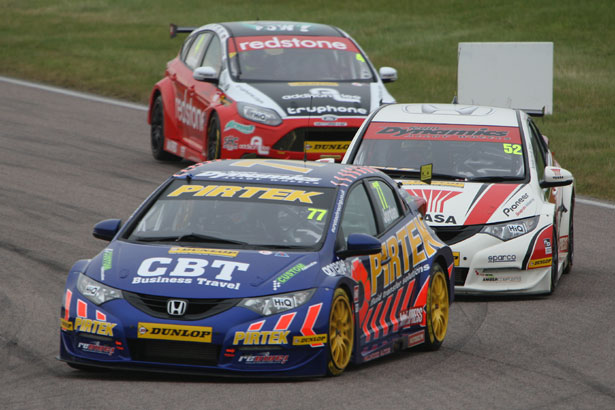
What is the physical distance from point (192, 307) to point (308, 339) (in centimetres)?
68

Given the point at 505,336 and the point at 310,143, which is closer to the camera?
the point at 505,336

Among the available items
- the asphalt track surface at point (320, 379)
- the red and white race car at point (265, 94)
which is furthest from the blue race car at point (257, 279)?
the red and white race car at point (265, 94)

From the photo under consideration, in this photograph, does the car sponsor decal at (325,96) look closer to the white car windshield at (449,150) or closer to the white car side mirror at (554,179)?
the white car windshield at (449,150)

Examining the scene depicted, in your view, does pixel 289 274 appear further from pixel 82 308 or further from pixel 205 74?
pixel 205 74

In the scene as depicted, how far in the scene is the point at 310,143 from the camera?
15.9 m

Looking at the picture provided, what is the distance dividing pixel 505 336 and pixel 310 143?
632 centimetres

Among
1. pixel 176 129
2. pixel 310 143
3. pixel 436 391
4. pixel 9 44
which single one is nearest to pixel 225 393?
pixel 436 391

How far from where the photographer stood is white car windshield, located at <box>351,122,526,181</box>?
40.6ft

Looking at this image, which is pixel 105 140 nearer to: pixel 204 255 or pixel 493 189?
pixel 493 189

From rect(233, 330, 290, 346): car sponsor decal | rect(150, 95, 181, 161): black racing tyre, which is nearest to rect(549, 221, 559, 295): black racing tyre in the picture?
rect(233, 330, 290, 346): car sponsor decal

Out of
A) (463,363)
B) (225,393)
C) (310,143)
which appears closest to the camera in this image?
(225,393)

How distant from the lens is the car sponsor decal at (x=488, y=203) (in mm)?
11586

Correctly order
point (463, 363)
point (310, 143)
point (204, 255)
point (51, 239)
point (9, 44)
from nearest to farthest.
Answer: point (204, 255) < point (463, 363) < point (51, 239) < point (310, 143) < point (9, 44)

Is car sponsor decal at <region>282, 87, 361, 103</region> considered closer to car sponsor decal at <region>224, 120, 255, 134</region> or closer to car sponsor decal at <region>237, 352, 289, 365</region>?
car sponsor decal at <region>224, 120, 255, 134</region>
